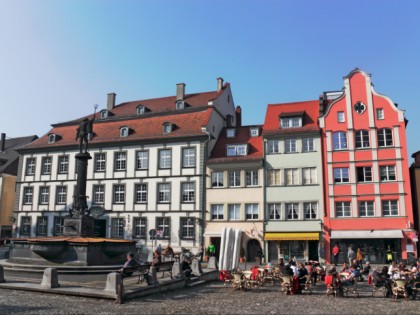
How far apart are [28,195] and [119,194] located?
36.1ft

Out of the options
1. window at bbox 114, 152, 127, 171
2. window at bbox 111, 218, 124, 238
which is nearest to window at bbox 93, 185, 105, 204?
window at bbox 114, 152, 127, 171

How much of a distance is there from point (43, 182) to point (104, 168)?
7.27 m

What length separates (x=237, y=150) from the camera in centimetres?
3703

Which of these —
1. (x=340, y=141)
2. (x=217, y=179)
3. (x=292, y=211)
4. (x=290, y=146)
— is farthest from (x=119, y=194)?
(x=340, y=141)

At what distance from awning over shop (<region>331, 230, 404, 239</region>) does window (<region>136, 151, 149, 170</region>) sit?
1739 cm

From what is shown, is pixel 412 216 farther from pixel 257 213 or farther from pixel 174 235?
pixel 174 235

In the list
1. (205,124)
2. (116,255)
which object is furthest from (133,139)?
(116,255)

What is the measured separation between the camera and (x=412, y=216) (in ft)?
101

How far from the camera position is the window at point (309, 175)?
33781mm

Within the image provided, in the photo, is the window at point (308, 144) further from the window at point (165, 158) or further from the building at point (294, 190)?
the window at point (165, 158)

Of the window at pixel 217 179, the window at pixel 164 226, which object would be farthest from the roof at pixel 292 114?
the window at pixel 164 226

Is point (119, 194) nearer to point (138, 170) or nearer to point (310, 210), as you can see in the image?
point (138, 170)

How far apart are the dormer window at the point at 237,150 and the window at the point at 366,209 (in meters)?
10.4

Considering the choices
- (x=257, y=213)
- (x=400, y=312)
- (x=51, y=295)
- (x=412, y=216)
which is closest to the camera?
(x=400, y=312)
